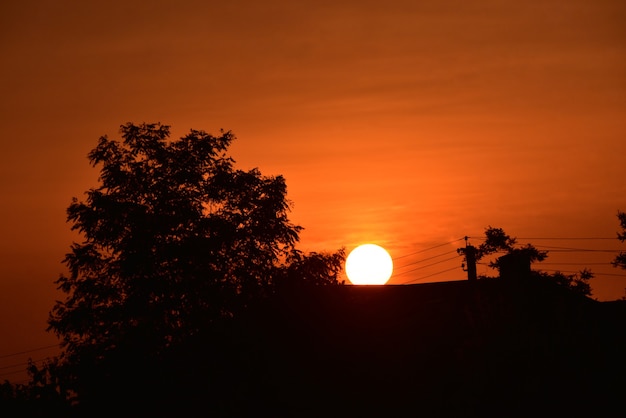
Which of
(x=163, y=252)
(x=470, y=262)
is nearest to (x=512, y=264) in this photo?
(x=163, y=252)

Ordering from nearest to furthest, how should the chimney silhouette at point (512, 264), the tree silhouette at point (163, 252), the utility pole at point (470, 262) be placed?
1. the chimney silhouette at point (512, 264)
2. the tree silhouette at point (163, 252)
3. the utility pole at point (470, 262)

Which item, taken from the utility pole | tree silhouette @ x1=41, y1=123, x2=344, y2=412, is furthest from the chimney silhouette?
the utility pole

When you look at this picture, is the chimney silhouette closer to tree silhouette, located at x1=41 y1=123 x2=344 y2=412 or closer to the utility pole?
tree silhouette, located at x1=41 y1=123 x2=344 y2=412

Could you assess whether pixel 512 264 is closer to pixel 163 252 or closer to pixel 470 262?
pixel 163 252

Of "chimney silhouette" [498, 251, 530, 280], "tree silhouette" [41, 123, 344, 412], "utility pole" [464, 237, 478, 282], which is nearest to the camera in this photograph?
"chimney silhouette" [498, 251, 530, 280]

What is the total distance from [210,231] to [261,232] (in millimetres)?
3006

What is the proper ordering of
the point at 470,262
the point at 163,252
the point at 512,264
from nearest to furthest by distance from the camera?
1. the point at 512,264
2. the point at 163,252
3. the point at 470,262

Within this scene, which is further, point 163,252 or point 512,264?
point 163,252

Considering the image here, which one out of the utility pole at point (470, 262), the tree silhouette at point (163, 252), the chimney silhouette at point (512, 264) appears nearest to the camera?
the chimney silhouette at point (512, 264)

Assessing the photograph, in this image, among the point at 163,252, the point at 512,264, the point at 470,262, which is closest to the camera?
the point at 512,264

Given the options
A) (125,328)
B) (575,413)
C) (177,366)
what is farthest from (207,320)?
(575,413)

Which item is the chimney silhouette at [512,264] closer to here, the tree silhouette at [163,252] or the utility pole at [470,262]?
the tree silhouette at [163,252]

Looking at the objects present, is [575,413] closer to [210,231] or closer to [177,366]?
[177,366]

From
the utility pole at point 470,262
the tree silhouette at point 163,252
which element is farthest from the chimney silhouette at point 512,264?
the utility pole at point 470,262
